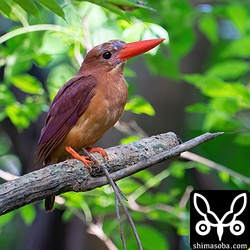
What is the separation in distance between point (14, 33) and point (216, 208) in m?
1.22

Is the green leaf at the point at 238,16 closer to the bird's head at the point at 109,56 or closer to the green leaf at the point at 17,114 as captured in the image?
the bird's head at the point at 109,56

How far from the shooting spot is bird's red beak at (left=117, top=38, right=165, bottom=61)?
93.2 inches

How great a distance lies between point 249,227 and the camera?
288cm

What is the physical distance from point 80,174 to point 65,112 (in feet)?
1.60

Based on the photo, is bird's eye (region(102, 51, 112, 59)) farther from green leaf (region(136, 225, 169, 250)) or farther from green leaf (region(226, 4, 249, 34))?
green leaf (region(136, 225, 169, 250))

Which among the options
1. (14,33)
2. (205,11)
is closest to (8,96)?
(14,33)

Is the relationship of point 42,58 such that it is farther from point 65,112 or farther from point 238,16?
point 238,16

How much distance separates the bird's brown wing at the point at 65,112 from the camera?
7.68ft

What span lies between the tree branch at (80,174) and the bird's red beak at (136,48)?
0.43 meters

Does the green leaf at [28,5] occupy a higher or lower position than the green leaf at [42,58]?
lower

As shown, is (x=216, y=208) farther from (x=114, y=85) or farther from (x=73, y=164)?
(x=73, y=164)

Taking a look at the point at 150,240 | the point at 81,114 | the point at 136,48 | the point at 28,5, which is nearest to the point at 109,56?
the point at 136,48

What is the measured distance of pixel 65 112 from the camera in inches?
92.7

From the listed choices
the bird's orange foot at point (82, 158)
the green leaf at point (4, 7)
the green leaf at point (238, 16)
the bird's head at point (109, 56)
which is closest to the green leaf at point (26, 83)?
the bird's head at point (109, 56)
